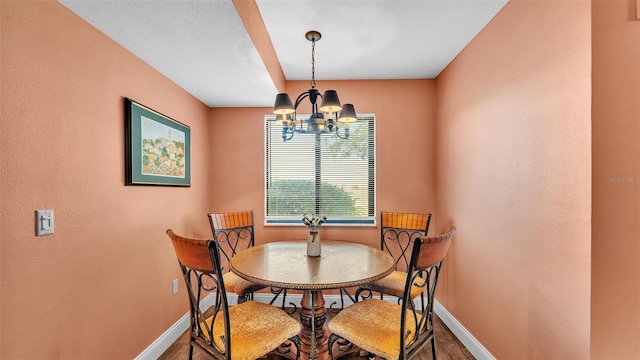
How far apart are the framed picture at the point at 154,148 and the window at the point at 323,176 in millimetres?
879

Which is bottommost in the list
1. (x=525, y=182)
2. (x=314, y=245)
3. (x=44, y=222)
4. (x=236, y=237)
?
(x=236, y=237)

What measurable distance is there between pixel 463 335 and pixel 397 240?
93cm

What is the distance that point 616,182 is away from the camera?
1.09m

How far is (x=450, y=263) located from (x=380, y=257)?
103cm

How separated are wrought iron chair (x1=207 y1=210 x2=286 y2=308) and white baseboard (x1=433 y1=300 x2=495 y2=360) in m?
1.56

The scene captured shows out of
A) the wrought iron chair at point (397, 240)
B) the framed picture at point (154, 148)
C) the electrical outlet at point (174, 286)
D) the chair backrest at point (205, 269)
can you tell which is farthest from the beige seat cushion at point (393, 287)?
the framed picture at point (154, 148)

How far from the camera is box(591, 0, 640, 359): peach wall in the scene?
1063 millimetres

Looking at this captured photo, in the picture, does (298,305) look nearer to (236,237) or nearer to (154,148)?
(236,237)

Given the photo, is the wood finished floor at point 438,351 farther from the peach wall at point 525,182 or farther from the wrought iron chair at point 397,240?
the wrought iron chair at point 397,240

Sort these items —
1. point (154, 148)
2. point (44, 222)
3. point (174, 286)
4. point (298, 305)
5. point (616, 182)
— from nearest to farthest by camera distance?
point (616, 182), point (44, 222), point (154, 148), point (174, 286), point (298, 305)

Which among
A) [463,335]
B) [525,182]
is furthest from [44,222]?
[463,335]

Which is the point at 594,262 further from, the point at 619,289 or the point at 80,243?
the point at 80,243

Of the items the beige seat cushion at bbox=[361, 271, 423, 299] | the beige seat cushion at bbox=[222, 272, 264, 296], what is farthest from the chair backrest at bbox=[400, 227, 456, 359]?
the beige seat cushion at bbox=[222, 272, 264, 296]

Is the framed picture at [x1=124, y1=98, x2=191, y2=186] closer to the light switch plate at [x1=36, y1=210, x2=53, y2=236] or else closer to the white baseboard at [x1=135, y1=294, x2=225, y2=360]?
the light switch plate at [x1=36, y1=210, x2=53, y2=236]
